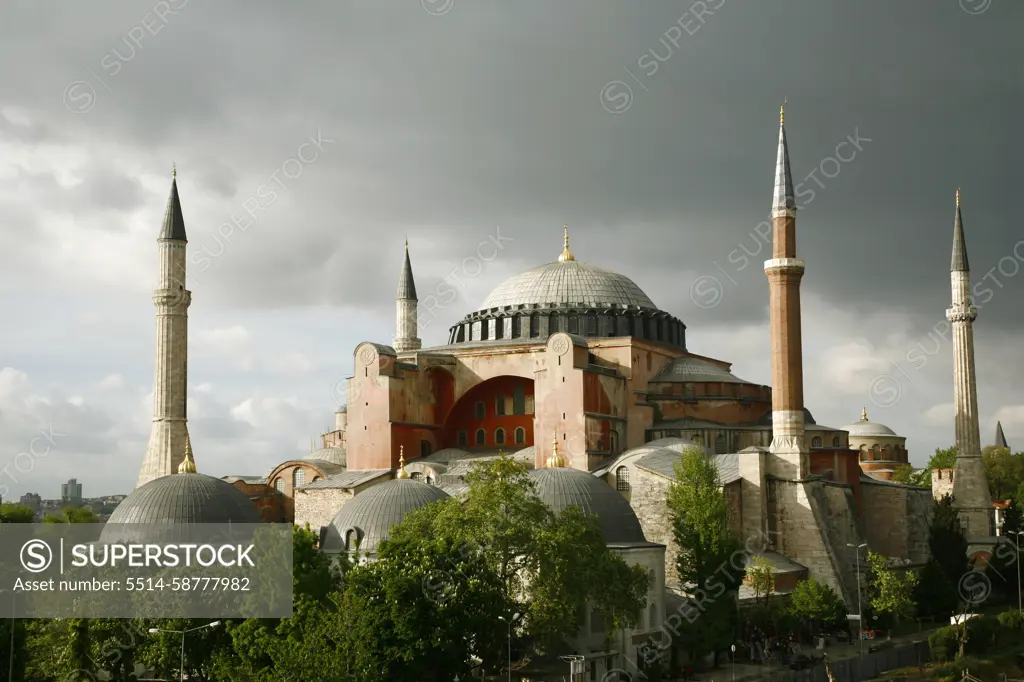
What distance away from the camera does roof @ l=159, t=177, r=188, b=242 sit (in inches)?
1575

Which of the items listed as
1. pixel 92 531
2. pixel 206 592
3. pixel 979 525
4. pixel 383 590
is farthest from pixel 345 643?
pixel 979 525

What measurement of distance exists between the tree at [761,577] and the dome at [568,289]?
49.4 ft

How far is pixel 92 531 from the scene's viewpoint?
1221 inches

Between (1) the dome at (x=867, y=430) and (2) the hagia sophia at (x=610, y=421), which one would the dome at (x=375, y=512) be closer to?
(2) the hagia sophia at (x=610, y=421)

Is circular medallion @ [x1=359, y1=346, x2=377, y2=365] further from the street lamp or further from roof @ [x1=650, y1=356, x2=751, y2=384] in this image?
the street lamp

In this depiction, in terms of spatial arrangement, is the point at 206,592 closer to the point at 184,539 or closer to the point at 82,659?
the point at 82,659

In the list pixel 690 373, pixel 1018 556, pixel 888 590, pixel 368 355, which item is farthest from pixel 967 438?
pixel 368 355

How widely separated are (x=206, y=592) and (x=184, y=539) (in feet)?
15.0

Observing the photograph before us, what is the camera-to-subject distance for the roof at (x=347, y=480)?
38.8 m

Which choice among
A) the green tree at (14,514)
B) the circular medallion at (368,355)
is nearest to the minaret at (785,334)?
the circular medallion at (368,355)

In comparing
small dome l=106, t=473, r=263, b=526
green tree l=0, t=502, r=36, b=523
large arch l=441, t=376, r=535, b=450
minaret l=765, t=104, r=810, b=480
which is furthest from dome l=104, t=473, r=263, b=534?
minaret l=765, t=104, r=810, b=480

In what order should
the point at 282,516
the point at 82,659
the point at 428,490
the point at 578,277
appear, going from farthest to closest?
the point at 578,277 → the point at 282,516 → the point at 428,490 → the point at 82,659

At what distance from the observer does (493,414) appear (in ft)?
142

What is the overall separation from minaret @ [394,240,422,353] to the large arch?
859cm
